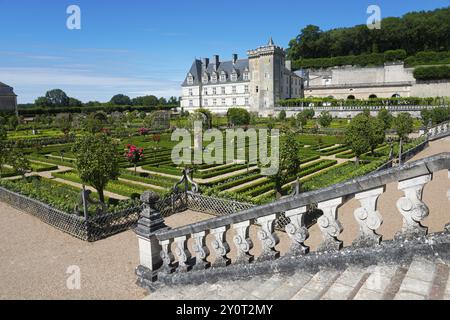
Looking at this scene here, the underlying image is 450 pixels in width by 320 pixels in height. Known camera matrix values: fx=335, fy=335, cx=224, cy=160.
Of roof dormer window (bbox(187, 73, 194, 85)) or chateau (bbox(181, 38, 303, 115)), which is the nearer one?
chateau (bbox(181, 38, 303, 115))

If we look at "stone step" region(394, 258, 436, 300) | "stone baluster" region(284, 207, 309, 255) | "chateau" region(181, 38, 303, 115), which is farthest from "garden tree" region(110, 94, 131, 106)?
"stone step" region(394, 258, 436, 300)

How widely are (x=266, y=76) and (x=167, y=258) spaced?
5662 centimetres

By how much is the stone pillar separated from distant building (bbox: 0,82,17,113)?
70.6m

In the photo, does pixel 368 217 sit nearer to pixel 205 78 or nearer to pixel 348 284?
pixel 348 284

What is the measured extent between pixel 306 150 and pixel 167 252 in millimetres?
19061

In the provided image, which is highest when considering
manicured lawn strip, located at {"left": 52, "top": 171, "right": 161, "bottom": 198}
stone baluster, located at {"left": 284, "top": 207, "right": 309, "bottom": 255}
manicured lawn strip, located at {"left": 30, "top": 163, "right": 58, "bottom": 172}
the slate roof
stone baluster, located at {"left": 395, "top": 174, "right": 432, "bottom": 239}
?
the slate roof

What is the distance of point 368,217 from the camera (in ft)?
11.1

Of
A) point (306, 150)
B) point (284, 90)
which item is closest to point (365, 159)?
point (306, 150)

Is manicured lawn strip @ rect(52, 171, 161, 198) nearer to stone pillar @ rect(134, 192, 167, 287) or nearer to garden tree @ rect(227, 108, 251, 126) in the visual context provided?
stone pillar @ rect(134, 192, 167, 287)

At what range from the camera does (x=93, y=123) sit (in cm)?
3675

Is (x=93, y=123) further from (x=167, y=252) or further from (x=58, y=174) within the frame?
(x=167, y=252)

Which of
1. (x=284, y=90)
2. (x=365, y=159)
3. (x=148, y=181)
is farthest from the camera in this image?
(x=284, y=90)

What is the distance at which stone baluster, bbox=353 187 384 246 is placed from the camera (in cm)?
329

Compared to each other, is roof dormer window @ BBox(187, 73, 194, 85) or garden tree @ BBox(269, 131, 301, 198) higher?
roof dormer window @ BBox(187, 73, 194, 85)
